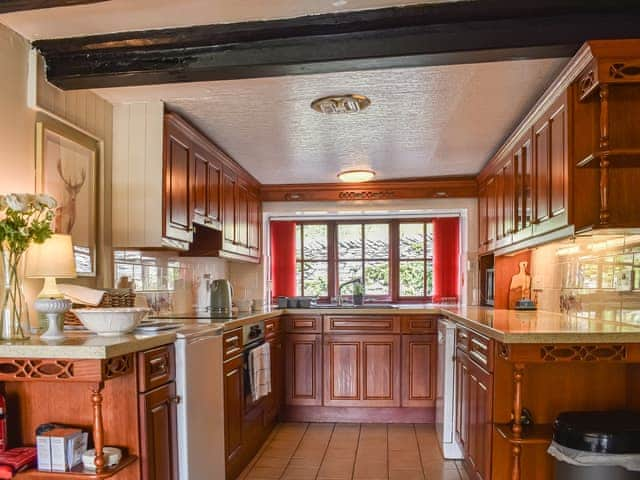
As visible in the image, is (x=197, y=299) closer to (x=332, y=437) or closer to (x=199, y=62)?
(x=332, y=437)


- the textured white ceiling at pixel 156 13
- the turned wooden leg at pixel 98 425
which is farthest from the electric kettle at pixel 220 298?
the textured white ceiling at pixel 156 13

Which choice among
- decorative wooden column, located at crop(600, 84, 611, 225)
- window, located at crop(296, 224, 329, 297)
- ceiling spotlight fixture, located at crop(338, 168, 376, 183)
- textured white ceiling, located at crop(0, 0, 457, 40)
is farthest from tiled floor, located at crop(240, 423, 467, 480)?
textured white ceiling, located at crop(0, 0, 457, 40)

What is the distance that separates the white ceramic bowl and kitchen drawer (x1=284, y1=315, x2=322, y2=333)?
87.3 inches

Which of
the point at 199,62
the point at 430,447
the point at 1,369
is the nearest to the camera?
the point at 1,369

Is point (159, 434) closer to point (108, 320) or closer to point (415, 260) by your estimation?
point (108, 320)

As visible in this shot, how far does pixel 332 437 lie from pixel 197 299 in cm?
151

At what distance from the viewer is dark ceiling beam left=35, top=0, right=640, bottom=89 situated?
1.73m

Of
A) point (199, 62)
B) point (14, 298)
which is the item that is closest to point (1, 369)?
point (14, 298)

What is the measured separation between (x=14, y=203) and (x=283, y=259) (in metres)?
3.58

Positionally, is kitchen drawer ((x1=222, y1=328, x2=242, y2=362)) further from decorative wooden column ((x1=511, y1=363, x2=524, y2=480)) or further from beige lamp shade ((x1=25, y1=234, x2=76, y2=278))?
decorative wooden column ((x1=511, y1=363, x2=524, y2=480))

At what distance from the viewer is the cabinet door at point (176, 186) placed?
2633 mm

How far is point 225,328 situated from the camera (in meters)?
2.66

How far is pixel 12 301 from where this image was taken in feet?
5.99

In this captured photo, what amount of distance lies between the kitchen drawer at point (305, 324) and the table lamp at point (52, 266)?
229 centimetres
